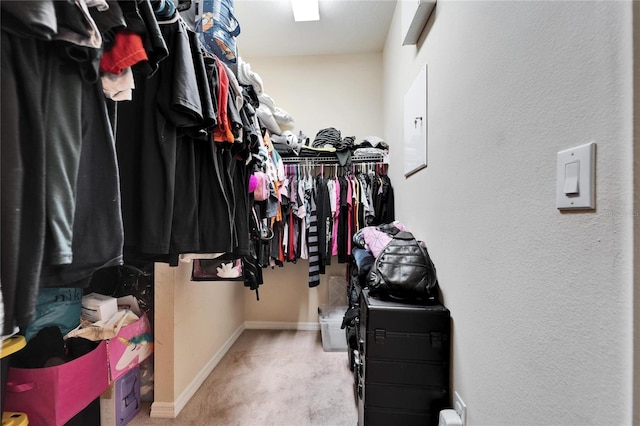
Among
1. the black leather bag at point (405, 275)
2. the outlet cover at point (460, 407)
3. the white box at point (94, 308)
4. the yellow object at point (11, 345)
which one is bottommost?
the outlet cover at point (460, 407)

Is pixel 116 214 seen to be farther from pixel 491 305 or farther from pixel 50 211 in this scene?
pixel 491 305

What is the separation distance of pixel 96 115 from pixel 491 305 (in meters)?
1.13

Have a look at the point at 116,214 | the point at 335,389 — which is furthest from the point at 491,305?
the point at 335,389

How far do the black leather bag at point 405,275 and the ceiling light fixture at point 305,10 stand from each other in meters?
2.02

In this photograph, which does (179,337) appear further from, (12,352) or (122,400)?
(12,352)

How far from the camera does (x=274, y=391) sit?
65.6 inches

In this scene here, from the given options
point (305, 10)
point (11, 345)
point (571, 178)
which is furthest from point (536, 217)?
point (305, 10)

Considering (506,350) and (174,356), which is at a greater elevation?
(506,350)

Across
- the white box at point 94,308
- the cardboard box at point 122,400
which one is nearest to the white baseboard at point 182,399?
the cardboard box at point 122,400

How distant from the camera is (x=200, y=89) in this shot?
0.84 m

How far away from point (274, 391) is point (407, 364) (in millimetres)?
1050

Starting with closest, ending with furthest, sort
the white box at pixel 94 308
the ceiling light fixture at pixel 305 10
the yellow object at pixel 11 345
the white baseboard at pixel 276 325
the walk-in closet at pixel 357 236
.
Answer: the walk-in closet at pixel 357 236, the yellow object at pixel 11 345, the white box at pixel 94 308, the ceiling light fixture at pixel 305 10, the white baseboard at pixel 276 325

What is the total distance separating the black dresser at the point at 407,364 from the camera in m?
1.04

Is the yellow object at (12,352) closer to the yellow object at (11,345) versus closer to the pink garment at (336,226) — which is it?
the yellow object at (11,345)
